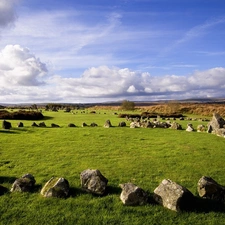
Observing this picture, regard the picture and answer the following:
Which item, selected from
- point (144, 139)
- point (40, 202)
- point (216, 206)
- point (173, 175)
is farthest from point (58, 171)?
point (144, 139)

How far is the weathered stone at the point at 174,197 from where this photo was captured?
1080 centimetres

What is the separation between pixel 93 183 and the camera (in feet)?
40.7

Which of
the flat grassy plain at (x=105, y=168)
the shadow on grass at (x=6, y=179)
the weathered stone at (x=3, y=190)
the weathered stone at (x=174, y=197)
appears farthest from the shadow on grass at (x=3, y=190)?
the weathered stone at (x=174, y=197)

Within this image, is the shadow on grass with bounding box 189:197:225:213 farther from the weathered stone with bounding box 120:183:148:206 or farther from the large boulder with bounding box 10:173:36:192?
the large boulder with bounding box 10:173:36:192

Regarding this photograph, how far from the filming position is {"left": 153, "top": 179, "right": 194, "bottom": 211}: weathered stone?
10797mm

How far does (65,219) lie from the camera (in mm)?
10219

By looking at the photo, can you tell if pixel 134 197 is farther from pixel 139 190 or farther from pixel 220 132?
pixel 220 132

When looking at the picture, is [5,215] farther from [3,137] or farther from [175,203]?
[3,137]

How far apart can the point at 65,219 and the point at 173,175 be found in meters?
7.39

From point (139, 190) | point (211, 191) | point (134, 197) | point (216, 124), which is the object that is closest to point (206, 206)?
point (211, 191)

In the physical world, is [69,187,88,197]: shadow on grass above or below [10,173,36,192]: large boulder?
below

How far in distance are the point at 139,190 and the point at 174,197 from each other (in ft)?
4.88

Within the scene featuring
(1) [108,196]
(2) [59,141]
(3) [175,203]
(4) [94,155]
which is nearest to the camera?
(3) [175,203]

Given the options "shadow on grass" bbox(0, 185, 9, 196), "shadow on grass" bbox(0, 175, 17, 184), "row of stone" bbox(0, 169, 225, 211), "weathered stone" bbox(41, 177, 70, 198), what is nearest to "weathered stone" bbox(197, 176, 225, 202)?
"row of stone" bbox(0, 169, 225, 211)
